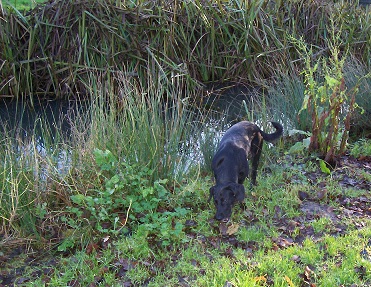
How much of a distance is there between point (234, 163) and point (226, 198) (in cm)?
41

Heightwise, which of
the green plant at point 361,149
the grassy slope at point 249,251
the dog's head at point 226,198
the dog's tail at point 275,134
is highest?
the dog's tail at point 275,134

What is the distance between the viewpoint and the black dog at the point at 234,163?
393 centimetres

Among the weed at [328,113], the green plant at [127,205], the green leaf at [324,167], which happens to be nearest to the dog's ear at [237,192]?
the green plant at [127,205]

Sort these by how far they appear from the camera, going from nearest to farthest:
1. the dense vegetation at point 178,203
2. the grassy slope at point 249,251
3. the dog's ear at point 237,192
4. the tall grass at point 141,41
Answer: the grassy slope at point 249,251
the dense vegetation at point 178,203
the dog's ear at point 237,192
the tall grass at point 141,41

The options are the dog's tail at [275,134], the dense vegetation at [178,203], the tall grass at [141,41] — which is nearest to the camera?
the dense vegetation at [178,203]

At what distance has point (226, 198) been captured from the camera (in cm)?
392

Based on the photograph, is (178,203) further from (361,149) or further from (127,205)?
(361,149)

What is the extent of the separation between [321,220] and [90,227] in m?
1.89

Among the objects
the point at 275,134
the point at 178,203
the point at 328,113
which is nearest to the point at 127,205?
the point at 178,203

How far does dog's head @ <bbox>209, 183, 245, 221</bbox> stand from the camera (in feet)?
12.7

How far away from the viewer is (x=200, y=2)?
9.59m

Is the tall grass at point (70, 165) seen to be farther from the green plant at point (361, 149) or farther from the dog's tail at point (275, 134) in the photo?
the green plant at point (361, 149)

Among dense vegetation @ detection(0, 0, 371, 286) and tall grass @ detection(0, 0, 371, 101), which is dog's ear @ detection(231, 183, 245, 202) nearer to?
dense vegetation @ detection(0, 0, 371, 286)

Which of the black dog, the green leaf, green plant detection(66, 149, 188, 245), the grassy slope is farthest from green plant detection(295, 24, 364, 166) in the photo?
green plant detection(66, 149, 188, 245)
